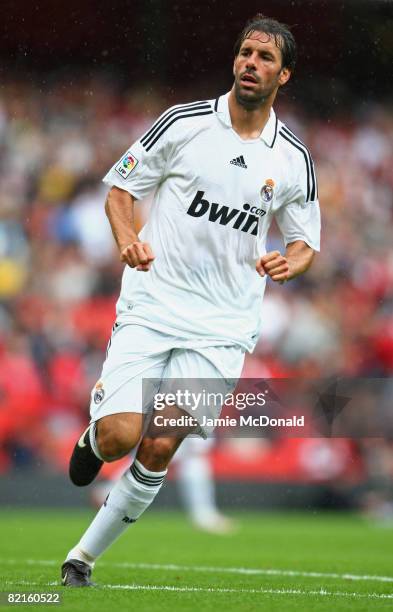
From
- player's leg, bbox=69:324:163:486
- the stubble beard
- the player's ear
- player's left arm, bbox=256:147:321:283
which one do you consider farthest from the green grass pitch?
the player's ear

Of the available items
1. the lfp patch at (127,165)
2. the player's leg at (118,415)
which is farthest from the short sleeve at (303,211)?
the player's leg at (118,415)

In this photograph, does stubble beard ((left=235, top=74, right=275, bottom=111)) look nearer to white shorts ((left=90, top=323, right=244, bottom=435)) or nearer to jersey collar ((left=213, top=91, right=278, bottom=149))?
jersey collar ((left=213, top=91, right=278, bottom=149))

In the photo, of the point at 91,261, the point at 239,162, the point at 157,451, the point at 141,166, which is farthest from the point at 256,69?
the point at 91,261

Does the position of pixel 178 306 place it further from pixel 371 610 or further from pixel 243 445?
pixel 243 445

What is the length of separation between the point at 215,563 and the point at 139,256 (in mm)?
3024

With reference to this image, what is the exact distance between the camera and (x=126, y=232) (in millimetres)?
5371

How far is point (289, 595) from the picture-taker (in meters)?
5.40

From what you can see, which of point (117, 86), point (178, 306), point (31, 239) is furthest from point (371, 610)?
point (117, 86)

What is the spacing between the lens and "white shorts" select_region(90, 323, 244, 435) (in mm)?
5305

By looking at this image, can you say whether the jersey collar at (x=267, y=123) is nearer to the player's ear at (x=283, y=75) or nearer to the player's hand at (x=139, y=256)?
the player's ear at (x=283, y=75)

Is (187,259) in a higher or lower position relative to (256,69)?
lower

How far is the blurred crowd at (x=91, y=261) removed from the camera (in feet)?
41.1

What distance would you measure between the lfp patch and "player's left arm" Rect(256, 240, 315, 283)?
2.39 ft

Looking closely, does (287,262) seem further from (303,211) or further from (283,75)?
(283,75)
